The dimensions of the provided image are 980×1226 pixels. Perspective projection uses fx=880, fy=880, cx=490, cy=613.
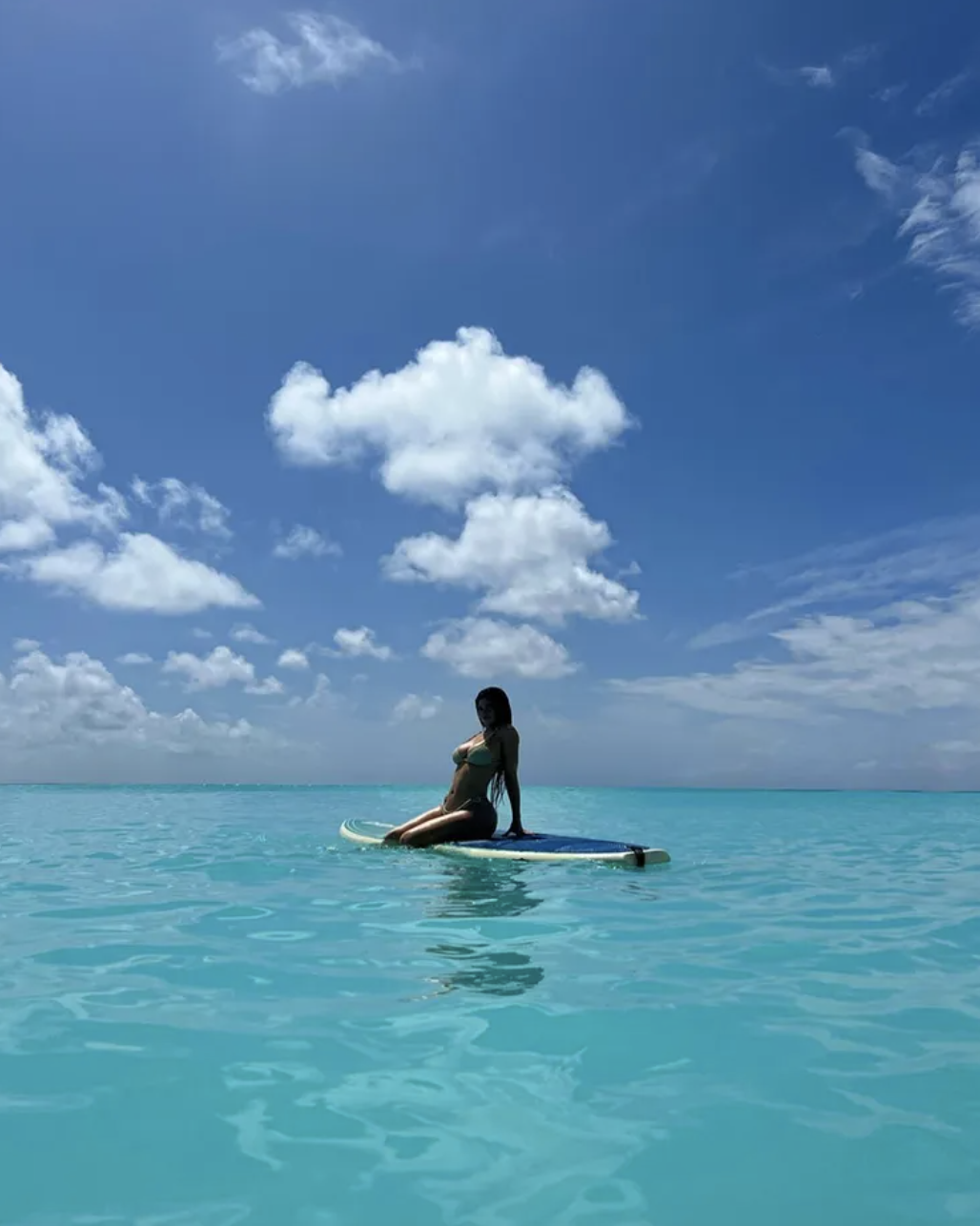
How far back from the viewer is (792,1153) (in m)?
3.34

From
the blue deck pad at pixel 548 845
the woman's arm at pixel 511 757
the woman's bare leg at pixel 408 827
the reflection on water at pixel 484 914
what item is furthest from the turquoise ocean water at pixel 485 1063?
the woman's bare leg at pixel 408 827

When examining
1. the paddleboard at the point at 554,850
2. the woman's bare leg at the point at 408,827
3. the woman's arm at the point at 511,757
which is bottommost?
the paddleboard at the point at 554,850

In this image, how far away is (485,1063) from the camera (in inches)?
163

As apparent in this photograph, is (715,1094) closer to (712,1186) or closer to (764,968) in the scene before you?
(712,1186)

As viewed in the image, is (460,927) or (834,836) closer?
(460,927)

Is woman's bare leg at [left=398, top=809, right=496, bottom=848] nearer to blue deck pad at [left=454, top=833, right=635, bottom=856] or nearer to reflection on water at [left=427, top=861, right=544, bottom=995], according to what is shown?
blue deck pad at [left=454, top=833, right=635, bottom=856]

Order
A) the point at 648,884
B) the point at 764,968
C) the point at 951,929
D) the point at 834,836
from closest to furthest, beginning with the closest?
the point at 764,968 < the point at 951,929 < the point at 648,884 < the point at 834,836

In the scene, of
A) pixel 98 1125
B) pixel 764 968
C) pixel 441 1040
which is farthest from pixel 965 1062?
pixel 98 1125

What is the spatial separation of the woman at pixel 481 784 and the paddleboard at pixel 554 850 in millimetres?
216

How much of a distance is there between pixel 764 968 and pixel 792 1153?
9.83ft

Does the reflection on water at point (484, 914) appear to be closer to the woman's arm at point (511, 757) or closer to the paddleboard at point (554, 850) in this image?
the paddleboard at point (554, 850)

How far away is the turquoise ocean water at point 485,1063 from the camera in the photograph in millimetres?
3035

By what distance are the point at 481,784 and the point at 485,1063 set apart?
8.68 m

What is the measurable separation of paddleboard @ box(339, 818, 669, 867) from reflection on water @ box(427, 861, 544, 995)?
0.21m
